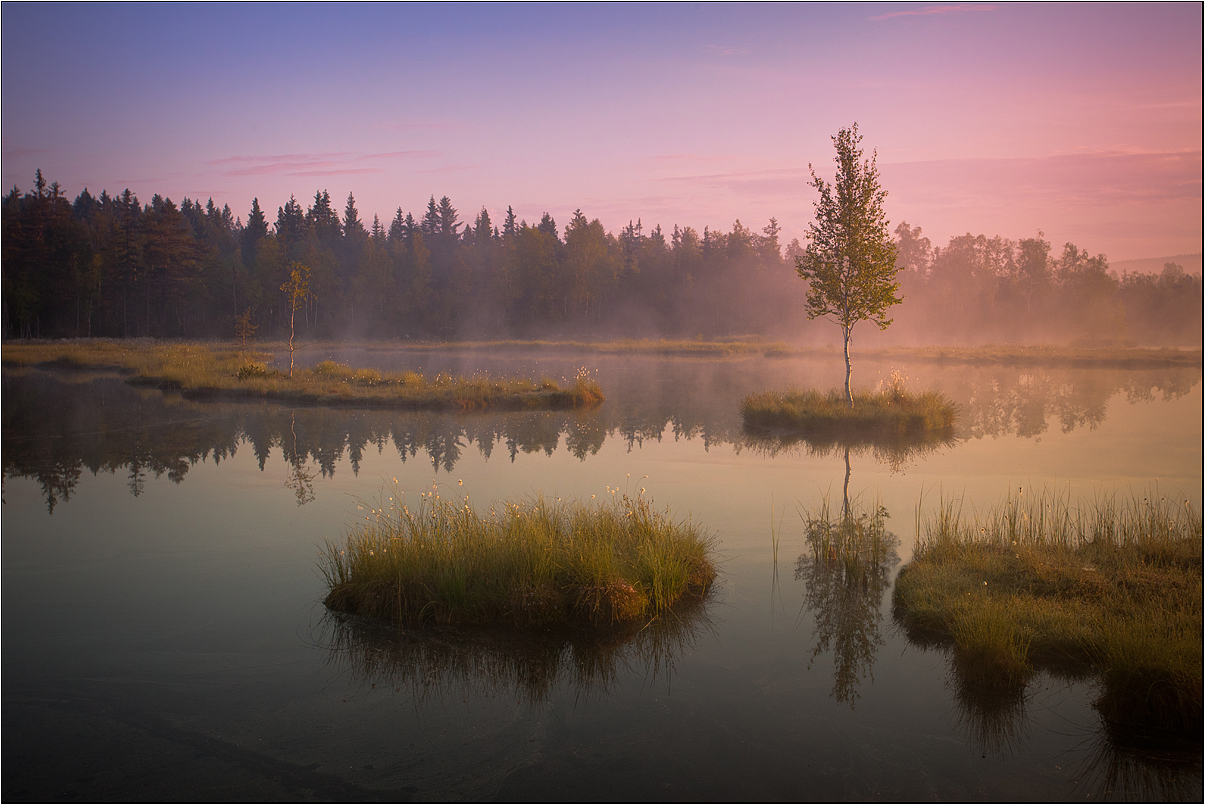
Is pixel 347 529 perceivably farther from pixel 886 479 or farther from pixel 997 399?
pixel 997 399

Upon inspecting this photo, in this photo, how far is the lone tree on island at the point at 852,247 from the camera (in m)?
20.2

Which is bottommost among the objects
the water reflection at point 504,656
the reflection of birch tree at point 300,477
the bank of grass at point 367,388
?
the water reflection at point 504,656

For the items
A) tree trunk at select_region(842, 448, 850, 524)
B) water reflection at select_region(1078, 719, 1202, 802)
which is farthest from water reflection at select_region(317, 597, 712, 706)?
tree trunk at select_region(842, 448, 850, 524)

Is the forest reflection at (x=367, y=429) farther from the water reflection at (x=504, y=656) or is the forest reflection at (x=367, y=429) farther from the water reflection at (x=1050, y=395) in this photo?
the water reflection at (x=504, y=656)

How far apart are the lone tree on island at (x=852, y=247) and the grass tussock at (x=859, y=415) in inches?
32.7

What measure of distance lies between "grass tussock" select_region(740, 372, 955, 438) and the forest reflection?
2.57 ft

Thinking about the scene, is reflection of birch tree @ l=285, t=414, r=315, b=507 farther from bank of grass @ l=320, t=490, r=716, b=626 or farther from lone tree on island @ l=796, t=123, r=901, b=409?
lone tree on island @ l=796, t=123, r=901, b=409

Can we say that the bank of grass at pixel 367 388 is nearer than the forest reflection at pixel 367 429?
No

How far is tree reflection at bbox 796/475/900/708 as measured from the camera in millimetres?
6691

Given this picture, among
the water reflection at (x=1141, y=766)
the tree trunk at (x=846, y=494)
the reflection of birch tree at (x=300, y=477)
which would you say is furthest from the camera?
the reflection of birch tree at (x=300, y=477)

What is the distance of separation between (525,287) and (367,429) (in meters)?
66.5

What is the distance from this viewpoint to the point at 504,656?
6688 mm

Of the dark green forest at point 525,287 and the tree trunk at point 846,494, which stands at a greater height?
the dark green forest at point 525,287

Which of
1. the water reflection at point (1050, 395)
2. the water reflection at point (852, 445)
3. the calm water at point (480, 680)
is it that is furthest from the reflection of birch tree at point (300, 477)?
the water reflection at point (1050, 395)
